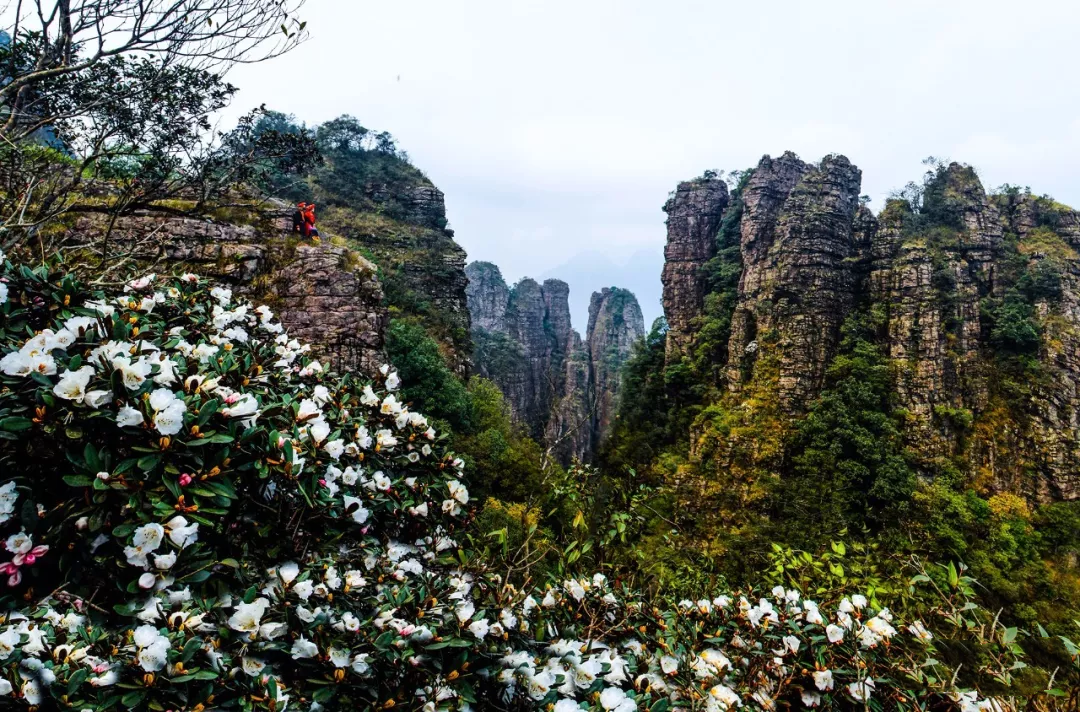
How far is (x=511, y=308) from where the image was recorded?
54500 mm

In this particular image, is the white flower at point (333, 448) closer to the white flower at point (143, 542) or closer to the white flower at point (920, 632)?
the white flower at point (143, 542)

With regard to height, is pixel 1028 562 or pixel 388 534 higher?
pixel 388 534

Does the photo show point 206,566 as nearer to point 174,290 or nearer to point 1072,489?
point 174,290

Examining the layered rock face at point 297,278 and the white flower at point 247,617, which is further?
the layered rock face at point 297,278

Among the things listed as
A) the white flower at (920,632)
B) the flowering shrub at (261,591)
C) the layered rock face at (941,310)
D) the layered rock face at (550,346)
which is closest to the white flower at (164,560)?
the flowering shrub at (261,591)

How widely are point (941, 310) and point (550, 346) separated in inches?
1442

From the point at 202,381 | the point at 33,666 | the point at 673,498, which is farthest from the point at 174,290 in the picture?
the point at 673,498

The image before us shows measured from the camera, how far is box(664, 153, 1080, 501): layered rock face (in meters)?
19.9

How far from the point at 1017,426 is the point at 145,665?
2768cm

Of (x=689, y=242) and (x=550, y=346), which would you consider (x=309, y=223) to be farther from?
(x=550, y=346)

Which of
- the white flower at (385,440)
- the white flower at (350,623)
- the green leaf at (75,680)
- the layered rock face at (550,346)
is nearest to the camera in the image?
the green leaf at (75,680)

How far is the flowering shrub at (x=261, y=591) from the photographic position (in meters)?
1.48

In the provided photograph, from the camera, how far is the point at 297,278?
413 inches

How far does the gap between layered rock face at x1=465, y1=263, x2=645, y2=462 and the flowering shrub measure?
125ft
